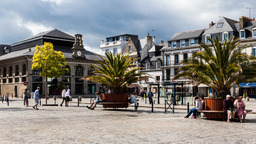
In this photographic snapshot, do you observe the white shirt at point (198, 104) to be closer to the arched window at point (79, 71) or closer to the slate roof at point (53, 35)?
the arched window at point (79, 71)

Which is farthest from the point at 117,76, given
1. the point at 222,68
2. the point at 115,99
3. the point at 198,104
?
the point at 222,68

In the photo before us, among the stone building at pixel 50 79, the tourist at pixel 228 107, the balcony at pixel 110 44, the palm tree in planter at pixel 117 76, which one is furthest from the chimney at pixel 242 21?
the tourist at pixel 228 107

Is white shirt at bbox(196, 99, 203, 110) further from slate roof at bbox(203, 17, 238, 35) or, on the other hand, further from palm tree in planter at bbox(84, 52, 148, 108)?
slate roof at bbox(203, 17, 238, 35)

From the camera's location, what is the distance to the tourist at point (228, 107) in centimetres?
1428

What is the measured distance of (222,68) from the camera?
51.2ft

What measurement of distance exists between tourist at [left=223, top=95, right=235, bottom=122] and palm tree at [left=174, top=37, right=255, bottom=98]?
0.85m

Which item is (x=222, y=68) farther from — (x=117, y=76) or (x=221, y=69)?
(x=117, y=76)

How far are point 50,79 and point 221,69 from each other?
43.8 meters

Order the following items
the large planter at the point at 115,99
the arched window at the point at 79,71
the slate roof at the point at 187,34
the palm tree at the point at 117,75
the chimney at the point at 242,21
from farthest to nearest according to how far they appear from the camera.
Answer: the arched window at the point at 79,71 < the slate roof at the point at 187,34 < the chimney at the point at 242,21 < the large planter at the point at 115,99 < the palm tree at the point at 117,75

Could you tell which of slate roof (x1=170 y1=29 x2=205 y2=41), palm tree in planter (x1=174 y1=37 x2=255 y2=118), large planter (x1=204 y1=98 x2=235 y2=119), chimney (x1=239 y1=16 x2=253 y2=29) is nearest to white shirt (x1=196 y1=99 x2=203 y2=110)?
palm tree in planter (x1=174 y1=37 x2=255 y2=118)

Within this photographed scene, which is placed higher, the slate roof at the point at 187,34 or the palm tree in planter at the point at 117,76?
the slate roof at the point at 187,34

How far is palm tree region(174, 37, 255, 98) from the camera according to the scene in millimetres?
15492

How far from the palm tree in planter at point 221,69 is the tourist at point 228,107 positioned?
394 millimetres

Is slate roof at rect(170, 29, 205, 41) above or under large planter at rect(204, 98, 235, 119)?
above
